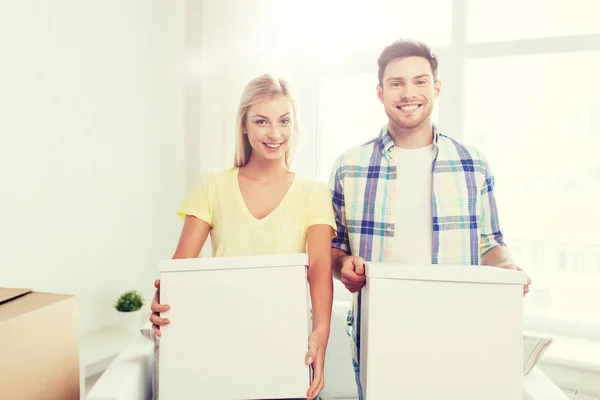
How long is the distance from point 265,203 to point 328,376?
2.14ft

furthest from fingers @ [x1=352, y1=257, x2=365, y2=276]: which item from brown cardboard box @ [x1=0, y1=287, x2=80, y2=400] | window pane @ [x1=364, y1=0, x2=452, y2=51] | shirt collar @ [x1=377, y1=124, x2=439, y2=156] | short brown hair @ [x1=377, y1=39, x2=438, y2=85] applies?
window pane @ [x1=364, y1=0, x2=452, y2=51]

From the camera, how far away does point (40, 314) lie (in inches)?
43.6

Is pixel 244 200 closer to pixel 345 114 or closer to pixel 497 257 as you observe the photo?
pixel 497 257

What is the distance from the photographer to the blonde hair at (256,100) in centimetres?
123

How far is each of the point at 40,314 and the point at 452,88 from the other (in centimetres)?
168

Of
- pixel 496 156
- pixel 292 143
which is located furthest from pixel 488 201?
pixel 496 156

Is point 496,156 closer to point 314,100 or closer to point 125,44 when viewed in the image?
point 314,100

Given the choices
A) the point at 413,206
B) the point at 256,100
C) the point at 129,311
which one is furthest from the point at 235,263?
the point at 129,311

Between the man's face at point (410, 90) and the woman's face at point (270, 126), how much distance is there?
261 millimetres

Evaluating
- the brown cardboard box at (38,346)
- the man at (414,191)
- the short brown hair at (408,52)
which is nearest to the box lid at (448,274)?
the man at (414,191)

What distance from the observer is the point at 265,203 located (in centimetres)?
122

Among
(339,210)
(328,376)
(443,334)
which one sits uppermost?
(339,210)

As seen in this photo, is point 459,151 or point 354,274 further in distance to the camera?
point 459,151

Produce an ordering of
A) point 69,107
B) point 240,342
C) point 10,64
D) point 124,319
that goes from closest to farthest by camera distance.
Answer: point 240,342 → point 10,64 → point 69,107 → point 124,319
